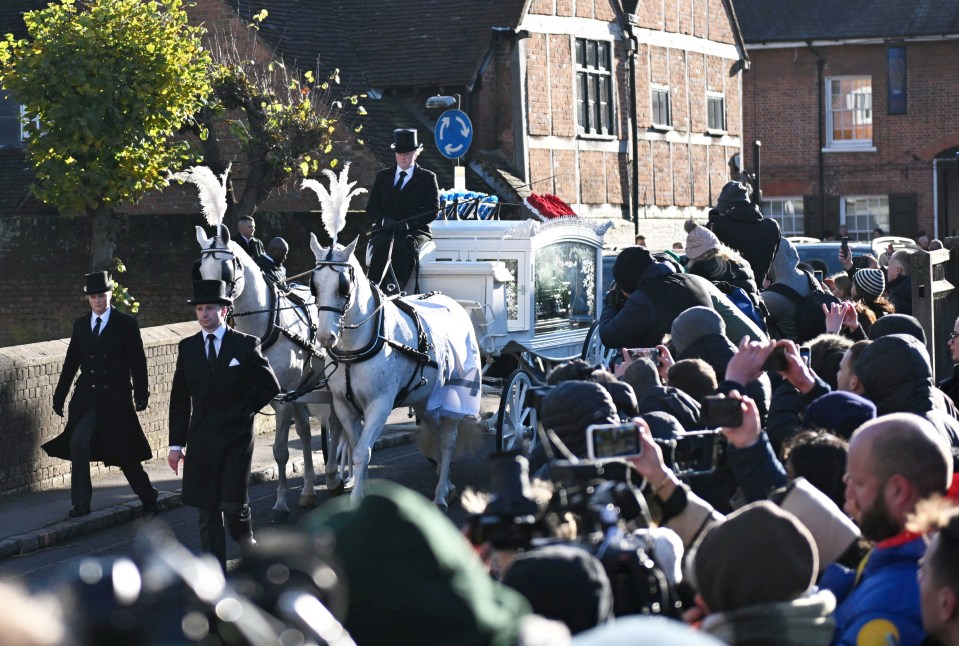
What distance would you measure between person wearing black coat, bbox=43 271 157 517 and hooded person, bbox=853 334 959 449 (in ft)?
22.6

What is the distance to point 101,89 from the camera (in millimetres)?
18891

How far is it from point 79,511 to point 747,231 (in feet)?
20.3

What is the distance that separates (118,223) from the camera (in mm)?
21234

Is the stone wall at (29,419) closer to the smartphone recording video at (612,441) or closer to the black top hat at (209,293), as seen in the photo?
the black top hat at (209,293)

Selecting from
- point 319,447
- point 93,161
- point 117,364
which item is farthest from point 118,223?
point 117,364

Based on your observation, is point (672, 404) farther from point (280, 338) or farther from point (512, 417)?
point (512, 417)

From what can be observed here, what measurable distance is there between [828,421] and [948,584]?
2.14 m

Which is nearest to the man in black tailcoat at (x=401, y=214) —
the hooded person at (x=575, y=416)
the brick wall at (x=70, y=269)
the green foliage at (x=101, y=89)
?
the green foliage at (x=101, y=89)

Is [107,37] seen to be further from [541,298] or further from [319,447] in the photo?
[541,298]

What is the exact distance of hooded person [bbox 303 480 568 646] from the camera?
2598mm

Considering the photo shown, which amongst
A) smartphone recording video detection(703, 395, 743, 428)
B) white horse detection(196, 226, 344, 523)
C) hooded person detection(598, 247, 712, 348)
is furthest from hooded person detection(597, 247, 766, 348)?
smartphone recording video detection(703, 395, 743, 428)

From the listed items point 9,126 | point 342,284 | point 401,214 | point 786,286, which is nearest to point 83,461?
point 342,284

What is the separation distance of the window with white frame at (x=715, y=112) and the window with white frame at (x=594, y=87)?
17.4 ft

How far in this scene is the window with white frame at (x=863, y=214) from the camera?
4509 centimetres
